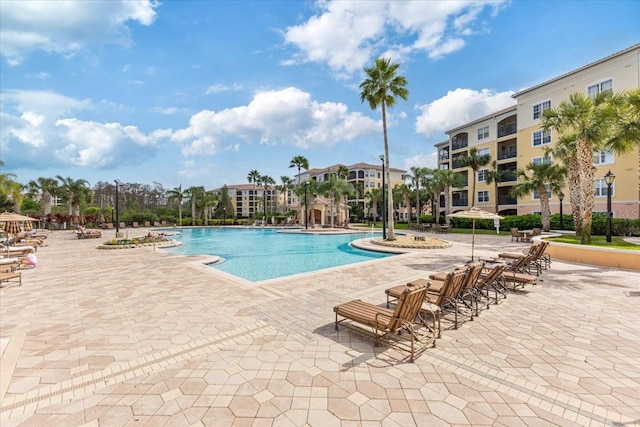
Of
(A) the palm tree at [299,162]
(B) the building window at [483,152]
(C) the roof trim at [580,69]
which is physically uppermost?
(C) the roof trim at [580,69]

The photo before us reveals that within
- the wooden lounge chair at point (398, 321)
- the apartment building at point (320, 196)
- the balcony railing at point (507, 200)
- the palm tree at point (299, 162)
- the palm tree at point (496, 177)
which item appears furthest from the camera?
the palm tree at point (299, 162)

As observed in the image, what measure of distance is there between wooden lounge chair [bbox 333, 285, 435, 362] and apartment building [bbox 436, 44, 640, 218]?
821 inches

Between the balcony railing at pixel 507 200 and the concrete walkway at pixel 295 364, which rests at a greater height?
the balcony railing at pixel 507 200

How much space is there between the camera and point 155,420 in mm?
3082

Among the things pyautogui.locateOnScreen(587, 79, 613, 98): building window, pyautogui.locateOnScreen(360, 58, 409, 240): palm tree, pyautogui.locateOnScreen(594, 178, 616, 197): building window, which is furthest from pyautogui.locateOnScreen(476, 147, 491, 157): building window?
pyautogui.locateOnScreen(360, 58, 409, 240): palm tree

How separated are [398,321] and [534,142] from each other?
120ft

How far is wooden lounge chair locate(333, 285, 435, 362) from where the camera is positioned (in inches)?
175

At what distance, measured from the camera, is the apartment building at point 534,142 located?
2386cm

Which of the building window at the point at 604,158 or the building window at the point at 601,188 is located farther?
the building window at the point at 601,188

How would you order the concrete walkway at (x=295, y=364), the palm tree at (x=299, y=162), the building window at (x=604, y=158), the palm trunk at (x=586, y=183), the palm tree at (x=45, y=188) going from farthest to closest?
the palm tree at (x=299, y=162) → the palm tree at (x=45, y=188) → the building window at (x=604, y=158) → the palm trunk at (x=586, y=183) → the concrete walkway at (x=295, y=364)

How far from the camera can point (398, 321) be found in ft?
14.7

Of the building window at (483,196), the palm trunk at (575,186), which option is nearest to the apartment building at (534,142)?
the building window at (483,196)

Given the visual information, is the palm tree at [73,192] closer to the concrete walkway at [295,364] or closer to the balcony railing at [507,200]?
the concrete walkway at [295,364]

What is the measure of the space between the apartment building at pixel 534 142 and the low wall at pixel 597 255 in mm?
9054
